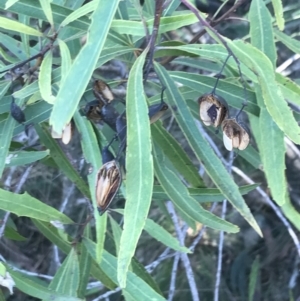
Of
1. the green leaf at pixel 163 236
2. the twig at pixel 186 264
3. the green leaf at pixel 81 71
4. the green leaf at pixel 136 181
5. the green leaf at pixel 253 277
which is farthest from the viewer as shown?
the green leaf at pixel 253 277

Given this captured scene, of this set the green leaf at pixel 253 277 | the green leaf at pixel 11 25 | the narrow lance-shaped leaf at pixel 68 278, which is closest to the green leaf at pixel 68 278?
the narrow lance-shaped leaf at pixel 68 278

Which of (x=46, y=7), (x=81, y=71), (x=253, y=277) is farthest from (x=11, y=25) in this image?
(x=253, y=277)

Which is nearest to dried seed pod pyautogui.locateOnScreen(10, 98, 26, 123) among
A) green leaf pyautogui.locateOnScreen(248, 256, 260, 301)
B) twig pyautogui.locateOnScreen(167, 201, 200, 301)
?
twig pyautogui.locateOnScreen(167, 201, 200, 301)

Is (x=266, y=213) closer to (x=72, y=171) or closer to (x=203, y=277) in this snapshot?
(x=203, y=277)

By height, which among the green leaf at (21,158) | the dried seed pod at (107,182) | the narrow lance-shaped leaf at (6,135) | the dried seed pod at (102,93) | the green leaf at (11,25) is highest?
the green leaf at (11,25)

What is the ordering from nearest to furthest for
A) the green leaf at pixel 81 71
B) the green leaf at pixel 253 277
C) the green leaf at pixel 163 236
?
the green leaf at pixel 81 71, the green leaf at pixel 163 236, the green leaf at pixel 253 277

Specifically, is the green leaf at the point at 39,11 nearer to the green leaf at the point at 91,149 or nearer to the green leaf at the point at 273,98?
the green leaf at the point at 91,149

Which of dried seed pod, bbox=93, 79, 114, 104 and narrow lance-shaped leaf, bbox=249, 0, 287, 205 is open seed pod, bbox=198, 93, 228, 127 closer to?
narrow lance-shaped leaf, bbox=249, 0, 287, 205
